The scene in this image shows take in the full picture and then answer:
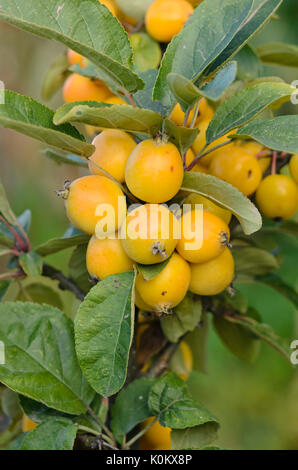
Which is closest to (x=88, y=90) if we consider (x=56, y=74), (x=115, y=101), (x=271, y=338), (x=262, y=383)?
(x=115, y=101)

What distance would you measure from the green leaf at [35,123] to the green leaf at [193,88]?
92 millimetres

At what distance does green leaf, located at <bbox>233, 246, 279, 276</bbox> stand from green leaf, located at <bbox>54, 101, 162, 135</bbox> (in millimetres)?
263

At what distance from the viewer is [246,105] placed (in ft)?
1.61

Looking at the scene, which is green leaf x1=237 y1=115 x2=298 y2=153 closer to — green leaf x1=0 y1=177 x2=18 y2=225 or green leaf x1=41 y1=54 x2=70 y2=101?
green leaf x1=0 y1=177 x2=18 y2=225

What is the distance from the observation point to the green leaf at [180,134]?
471 millimetres

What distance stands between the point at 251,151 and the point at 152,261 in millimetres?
224

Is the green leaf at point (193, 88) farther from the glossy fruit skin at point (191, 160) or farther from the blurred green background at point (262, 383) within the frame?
the blurred green background at point (262, 383)

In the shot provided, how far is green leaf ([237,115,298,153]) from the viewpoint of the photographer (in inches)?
18.0

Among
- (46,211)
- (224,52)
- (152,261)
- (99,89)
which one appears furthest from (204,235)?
(46,211)

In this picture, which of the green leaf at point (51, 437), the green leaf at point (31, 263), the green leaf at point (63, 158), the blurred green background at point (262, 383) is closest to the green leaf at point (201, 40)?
the green leaf at point (63, 158)

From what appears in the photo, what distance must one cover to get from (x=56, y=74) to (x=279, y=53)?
0.33 m

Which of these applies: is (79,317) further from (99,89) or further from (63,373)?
(99,89)

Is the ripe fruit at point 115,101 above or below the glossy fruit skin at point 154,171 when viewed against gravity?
below

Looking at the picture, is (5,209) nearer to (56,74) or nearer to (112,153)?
(112,153)
